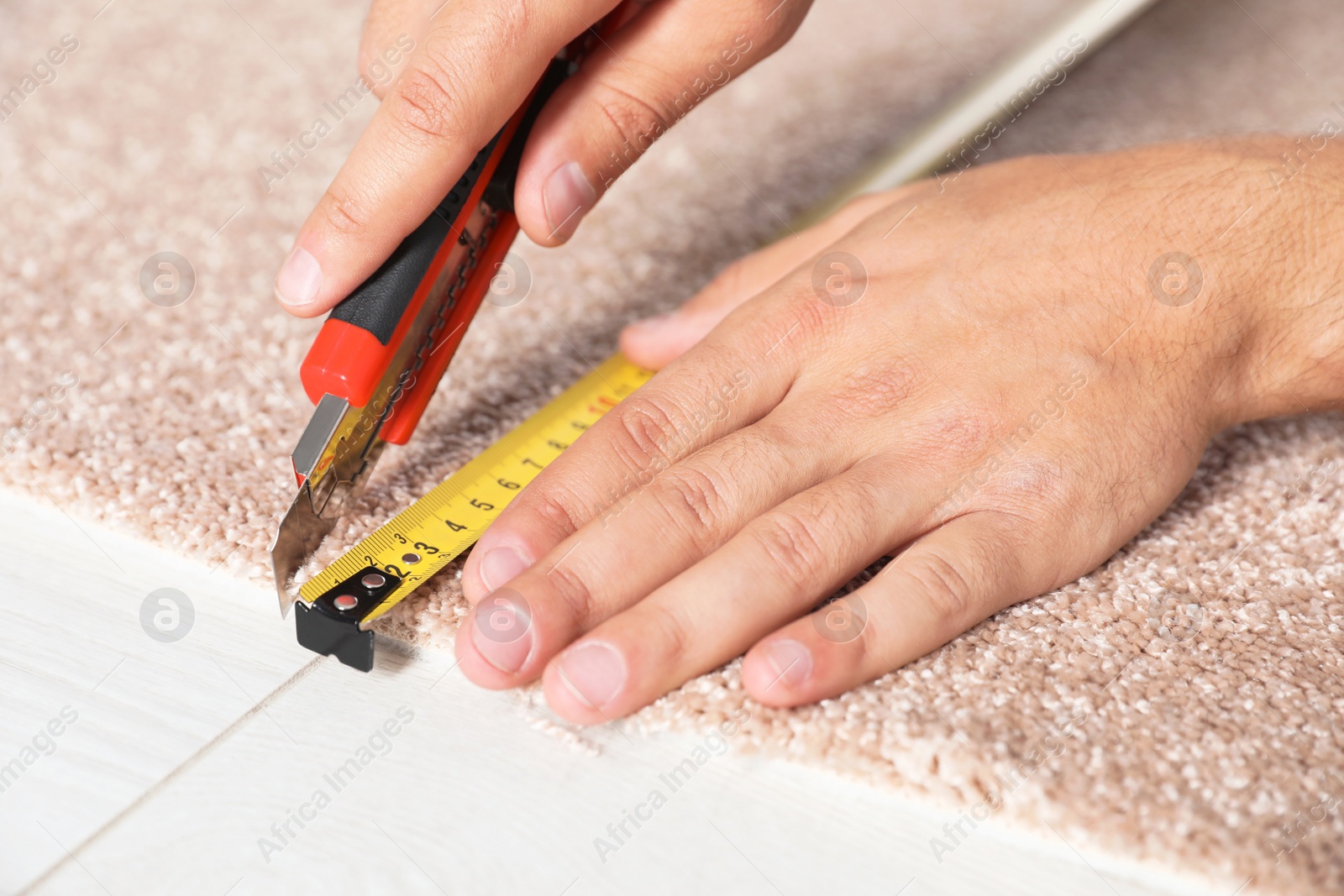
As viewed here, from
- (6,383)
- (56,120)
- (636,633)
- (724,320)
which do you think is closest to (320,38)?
(56,120)

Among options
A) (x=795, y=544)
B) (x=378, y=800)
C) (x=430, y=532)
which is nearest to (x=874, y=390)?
(x=795, y=544)

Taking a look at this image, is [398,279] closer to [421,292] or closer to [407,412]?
[421,292]

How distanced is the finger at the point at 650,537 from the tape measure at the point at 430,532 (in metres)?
0.09

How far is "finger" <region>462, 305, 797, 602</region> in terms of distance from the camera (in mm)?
772

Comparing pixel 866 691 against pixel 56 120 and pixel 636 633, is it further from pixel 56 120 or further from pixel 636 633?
pixel 56 120

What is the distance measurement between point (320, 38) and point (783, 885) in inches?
66.3

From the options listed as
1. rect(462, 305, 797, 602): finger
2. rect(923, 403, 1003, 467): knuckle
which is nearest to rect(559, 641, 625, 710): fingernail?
rect(462, 305, 797, 602): finger

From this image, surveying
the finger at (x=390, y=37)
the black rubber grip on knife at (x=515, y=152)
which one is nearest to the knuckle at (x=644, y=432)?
the black rubber grip on knife at (x=515, y=152)

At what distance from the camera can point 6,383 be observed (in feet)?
3.25

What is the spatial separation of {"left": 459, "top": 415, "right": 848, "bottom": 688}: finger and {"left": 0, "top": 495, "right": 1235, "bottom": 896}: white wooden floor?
7 centimetres

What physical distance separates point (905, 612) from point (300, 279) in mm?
531

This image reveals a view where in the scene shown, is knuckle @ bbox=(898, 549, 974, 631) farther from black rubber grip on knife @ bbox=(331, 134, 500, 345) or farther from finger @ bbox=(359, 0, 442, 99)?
finger @ bbox=(359, 0, 442, 99)

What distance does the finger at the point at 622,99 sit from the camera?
894mm

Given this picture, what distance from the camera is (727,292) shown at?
1111 mm
